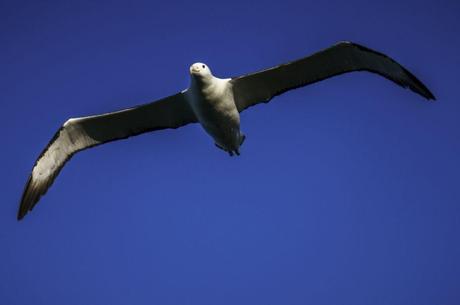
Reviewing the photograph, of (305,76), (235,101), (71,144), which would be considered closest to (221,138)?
(235,101)

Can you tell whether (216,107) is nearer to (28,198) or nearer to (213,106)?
(213,106)

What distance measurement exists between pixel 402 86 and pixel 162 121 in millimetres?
5277

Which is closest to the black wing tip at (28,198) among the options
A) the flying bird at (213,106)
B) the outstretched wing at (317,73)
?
the flying bird at (213,106)

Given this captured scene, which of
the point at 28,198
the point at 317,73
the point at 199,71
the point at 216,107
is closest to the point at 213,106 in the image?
the point at 216,107

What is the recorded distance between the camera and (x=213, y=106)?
13445mm

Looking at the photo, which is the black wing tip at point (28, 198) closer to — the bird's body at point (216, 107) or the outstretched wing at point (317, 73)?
the bird's body at point (216, 107)

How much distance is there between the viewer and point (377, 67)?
14.4 m

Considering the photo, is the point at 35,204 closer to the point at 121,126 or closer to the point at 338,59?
the point at 121,126

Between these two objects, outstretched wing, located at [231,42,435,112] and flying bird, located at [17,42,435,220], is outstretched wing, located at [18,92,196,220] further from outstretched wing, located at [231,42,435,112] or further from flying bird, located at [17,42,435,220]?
outstretched wing, located at [231,42,435,112]

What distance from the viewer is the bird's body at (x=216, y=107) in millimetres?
13281

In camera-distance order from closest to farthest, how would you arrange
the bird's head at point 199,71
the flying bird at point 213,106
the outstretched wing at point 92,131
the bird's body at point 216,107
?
the bird's head at point 199,71 → the bird's body at point 216,107 → the flying bird at point 213,106 → the outstretched wing at point 92,131

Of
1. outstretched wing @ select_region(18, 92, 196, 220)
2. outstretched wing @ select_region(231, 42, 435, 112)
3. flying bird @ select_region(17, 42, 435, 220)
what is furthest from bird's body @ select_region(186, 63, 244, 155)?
outstretched wing @ select_region(18, 92, 196, 220)

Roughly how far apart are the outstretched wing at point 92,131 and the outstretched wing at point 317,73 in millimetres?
1394

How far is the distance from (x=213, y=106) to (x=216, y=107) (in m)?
0.07
